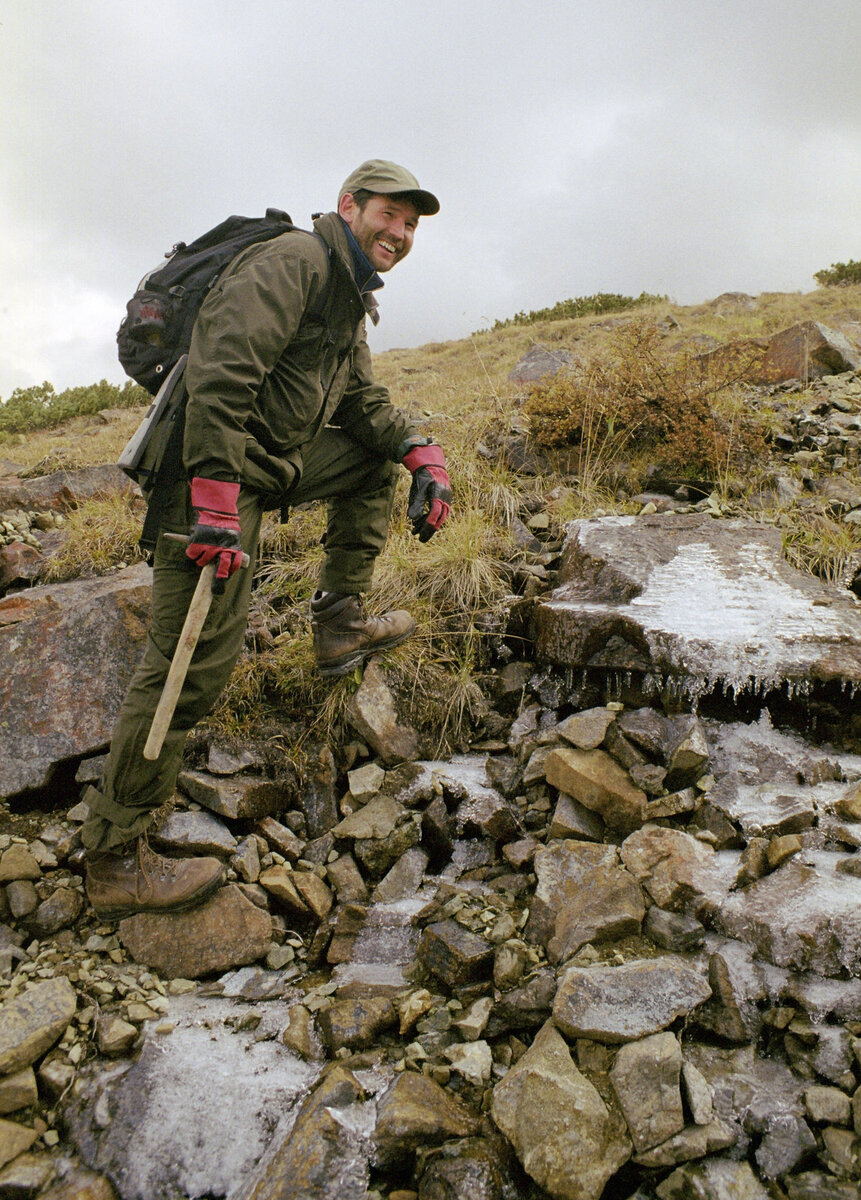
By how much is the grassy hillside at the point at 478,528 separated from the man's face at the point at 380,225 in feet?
6.82

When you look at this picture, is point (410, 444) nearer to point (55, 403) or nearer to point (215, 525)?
point (215, 525)

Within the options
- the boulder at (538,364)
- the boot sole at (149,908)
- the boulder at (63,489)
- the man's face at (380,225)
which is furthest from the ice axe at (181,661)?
the boulder at (538,364)

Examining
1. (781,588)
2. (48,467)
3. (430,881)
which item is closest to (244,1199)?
(430,881)

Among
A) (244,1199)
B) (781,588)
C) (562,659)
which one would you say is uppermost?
(781,588)

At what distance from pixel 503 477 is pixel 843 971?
432 centimetres

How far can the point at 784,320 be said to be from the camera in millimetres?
12984

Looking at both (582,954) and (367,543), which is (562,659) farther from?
(582,954)

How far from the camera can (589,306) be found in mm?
18141

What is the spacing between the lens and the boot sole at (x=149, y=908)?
9.75 ft

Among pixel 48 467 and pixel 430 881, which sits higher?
pixel 48 467

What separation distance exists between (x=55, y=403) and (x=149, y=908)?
13673 mm

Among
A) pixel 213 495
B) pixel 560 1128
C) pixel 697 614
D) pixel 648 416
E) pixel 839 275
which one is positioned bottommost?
pixel 560 1128

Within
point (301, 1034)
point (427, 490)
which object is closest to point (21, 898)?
point (301, 1034)

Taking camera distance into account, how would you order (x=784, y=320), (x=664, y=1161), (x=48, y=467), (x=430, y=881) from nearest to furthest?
(x=664, y=1161) → (x=430, y=881) → (x=48, y=467) → (x=784, y=320)
